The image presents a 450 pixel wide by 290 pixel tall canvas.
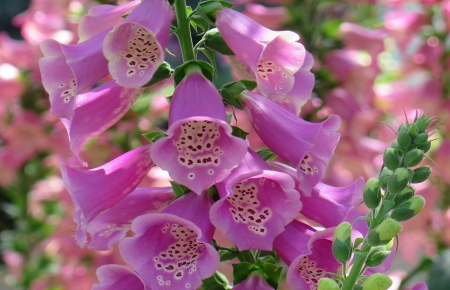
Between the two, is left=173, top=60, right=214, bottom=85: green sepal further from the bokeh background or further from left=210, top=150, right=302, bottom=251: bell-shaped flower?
the bokeh background

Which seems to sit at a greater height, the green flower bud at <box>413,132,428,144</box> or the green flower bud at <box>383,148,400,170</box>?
the green flower bud at <box>413,132,428,144</box>

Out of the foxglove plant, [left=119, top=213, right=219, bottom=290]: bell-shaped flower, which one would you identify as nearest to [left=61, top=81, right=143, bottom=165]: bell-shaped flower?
the foxglove plant

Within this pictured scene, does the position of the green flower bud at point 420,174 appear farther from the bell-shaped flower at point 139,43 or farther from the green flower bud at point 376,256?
the bell-shaped flower at point 139,43

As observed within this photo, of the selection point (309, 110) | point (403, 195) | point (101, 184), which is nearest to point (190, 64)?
point (101, 184)

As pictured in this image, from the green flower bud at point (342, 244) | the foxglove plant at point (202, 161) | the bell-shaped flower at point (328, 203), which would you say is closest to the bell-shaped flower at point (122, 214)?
the foxglove plant at point (202, 161)

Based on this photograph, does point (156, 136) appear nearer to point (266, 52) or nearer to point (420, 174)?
point (266, 52)
